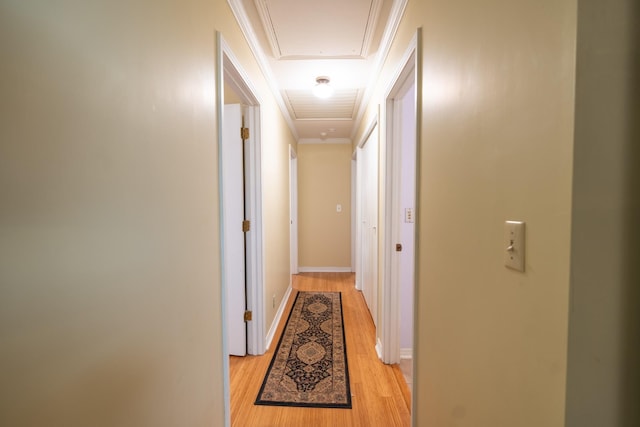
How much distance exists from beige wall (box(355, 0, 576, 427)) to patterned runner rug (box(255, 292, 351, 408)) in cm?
Result: 78

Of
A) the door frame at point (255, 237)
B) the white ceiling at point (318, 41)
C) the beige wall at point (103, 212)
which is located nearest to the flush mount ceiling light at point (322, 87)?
the white ceiling at point (318, 41)

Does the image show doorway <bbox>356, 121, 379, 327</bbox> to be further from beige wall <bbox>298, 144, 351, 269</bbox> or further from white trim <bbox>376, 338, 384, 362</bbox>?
beige wall <bbox>298, 144, 351, 269</bbox>

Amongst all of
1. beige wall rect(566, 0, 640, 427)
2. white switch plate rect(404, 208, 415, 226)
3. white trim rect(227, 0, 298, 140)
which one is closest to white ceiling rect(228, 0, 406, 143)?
white trim rect(227, 0, 298, 140)

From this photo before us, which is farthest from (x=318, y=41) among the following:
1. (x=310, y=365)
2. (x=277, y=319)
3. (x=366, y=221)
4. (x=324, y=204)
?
(x=324, y=204)

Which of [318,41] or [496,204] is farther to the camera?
[318,41]

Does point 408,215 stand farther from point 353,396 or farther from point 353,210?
point 353,210

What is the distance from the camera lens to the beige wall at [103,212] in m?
0.49

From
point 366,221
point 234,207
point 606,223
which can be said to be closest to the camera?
point 606,223

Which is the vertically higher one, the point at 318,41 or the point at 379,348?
the point at 318,41

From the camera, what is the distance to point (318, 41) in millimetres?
1884

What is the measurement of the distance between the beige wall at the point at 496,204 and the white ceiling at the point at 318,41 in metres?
0.58

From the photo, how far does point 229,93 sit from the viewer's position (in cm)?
229

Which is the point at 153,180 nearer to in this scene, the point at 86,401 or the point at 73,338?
the point at 73,338

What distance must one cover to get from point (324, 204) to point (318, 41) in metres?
3.00
